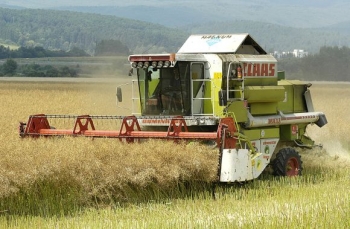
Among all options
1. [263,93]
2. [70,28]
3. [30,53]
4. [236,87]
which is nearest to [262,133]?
[263,93]

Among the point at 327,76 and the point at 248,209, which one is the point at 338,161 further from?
the point at 327,76

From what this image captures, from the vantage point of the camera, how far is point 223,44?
44.9 ft

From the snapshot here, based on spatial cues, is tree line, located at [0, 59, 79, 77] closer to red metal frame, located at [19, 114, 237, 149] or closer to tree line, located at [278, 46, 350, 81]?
tree line, located at [278, 46, 350, 81]

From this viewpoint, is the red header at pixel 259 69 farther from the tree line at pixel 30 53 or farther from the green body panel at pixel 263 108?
the tree line at pixel 30 53

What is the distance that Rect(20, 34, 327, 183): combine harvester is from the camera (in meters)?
12.4

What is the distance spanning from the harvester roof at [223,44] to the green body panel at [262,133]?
1401mm

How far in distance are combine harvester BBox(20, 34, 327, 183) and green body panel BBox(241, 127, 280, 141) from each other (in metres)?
0.02

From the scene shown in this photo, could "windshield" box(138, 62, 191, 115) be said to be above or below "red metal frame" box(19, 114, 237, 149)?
above

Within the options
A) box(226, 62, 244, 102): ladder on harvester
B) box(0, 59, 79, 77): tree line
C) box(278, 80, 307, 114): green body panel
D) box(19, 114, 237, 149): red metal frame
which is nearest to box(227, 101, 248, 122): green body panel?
box(226, 62, 244, 102): ladder on harvester

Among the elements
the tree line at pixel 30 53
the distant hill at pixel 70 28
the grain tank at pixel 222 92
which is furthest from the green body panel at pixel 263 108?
the distant hill at pixel 70 28

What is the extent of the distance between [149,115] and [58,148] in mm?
2785

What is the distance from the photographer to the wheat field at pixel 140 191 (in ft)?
28.0

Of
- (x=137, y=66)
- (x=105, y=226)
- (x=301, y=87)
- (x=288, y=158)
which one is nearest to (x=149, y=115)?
(x=137, y=66)

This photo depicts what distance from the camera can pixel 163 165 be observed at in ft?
35.9
